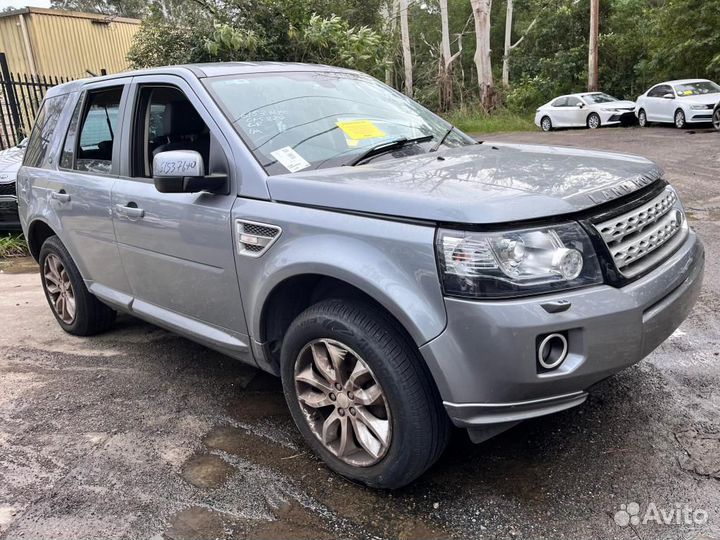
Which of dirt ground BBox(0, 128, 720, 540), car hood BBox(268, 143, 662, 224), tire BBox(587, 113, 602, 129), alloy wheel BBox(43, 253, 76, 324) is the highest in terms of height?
car hood BBox(268, 143, 662, 224)

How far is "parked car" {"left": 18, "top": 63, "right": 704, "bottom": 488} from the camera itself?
2.27m

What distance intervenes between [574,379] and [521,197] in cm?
70

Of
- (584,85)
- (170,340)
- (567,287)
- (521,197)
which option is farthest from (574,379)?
(584,85)

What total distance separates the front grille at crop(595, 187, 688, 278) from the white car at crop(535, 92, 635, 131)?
2070cm

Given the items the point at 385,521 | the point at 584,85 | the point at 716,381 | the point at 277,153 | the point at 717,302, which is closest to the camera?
Answer: the point at 385,521

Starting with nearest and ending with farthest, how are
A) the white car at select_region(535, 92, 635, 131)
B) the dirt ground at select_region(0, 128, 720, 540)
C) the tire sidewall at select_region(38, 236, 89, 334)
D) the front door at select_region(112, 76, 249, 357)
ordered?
1. the dirt ground at select_region(0, 128, 720, 540)
2. the front door at select_region(112, 76, 249, 357)
3. the tire sidewall at select_region(38, 236, 89, 334)
4. the white car at select_region(535, 92, 635, 131)

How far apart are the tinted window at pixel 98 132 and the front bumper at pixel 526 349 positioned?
8.91 ft

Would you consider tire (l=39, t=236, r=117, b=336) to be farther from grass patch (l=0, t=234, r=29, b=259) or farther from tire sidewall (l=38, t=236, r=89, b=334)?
grass patch (l=0, t=234, r=29, b=259)

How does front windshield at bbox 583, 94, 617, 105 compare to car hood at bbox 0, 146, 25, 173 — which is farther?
front windshield at bbox 583, 94, 617, 105

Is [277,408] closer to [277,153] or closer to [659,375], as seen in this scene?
[277,153]

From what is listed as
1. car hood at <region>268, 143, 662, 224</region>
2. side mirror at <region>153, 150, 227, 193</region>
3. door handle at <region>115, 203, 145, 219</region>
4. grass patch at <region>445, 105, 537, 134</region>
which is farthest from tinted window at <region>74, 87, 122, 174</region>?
→ grass patch at <region>445, 105, 537, 134</region>

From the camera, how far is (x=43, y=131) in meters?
4.82

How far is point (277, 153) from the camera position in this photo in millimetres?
3098

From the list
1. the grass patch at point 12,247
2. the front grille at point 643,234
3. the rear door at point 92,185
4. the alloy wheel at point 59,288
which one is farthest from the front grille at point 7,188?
the front grille at point 643,234
